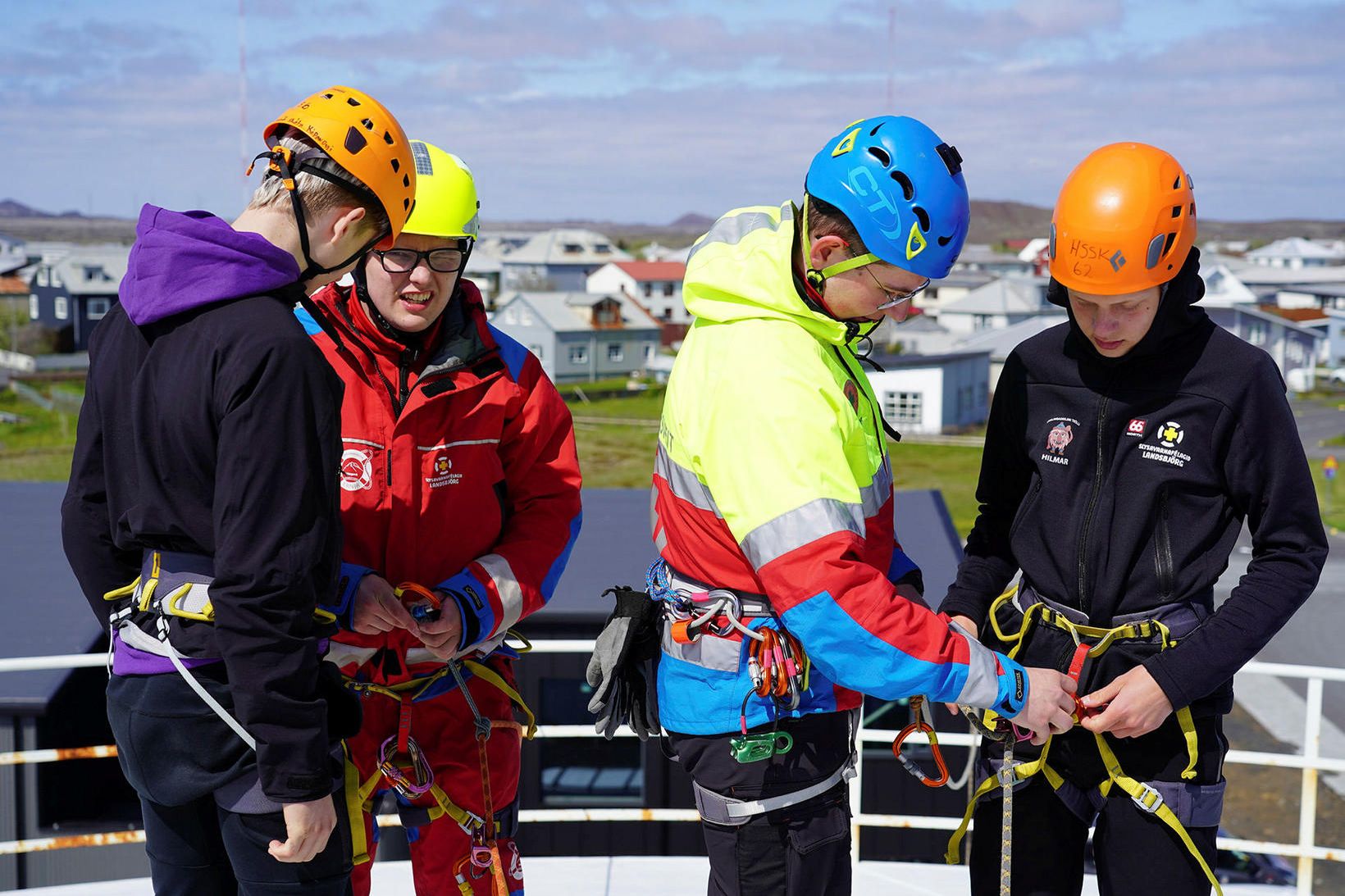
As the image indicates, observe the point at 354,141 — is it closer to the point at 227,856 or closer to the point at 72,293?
the point at 227,856

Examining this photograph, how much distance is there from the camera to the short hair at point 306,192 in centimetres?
230

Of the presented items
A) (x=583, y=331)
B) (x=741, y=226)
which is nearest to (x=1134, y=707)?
(x=741, y=226)

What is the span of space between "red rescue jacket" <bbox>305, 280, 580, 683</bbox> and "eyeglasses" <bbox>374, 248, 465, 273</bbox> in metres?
0.13

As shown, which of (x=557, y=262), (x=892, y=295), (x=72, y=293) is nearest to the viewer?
(x=892, y=295)

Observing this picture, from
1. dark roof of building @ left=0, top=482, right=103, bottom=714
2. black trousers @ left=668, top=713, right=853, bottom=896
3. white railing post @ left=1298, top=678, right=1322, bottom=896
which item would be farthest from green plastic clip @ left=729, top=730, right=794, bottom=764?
dark roof of building @ left=0, top=482, right=103, bottom=714

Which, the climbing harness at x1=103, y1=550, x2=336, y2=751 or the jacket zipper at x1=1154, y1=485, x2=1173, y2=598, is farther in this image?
the jacket zipper at x1=1154, y1=485, x2=1173, y2=598

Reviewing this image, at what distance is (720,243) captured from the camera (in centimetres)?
264

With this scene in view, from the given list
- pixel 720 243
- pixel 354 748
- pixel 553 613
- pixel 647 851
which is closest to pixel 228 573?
pixel 354 748

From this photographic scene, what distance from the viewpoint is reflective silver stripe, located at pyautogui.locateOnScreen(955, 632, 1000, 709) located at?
7.91 feet

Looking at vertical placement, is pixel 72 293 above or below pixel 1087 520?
above

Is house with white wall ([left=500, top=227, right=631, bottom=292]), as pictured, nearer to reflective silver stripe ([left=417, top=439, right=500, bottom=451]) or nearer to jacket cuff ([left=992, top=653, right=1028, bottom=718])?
reflective silver stripe ([left=417, top=439, right=500, bottom=451])

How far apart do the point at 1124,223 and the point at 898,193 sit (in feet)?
1.95

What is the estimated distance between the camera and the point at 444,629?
289 cm

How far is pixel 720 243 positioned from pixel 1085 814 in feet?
5.26
